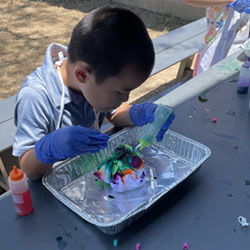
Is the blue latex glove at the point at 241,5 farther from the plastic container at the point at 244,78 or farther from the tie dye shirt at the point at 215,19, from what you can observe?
the plastic container at the point at 244,78

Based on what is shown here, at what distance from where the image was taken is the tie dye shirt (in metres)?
2.28

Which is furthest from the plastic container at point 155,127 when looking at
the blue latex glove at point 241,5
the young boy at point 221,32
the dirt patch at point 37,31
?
the dirt patch at point 37,31

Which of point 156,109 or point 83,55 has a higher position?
point 83,55

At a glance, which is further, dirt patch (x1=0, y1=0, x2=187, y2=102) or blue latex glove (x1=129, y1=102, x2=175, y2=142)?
dirt patch (x1=0, y1=0, x2=187, y2=102)

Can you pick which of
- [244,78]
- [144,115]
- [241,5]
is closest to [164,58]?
[241,5]

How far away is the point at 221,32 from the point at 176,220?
1.65 meters

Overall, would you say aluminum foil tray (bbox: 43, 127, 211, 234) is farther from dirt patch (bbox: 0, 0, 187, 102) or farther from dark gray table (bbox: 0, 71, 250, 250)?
dirt patch (bbox: 0, 0, 187, 102)

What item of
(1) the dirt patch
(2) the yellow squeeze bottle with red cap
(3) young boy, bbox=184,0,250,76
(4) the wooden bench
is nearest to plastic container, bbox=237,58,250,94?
(3) young boy, bbox=184,0,250,76

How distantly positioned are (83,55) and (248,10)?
1.34 metres

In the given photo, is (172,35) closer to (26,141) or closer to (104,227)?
(26,141)

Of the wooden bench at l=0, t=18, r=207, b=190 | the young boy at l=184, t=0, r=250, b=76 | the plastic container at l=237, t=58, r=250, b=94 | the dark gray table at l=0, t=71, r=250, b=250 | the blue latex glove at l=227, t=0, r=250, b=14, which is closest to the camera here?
the dark gray table at l=0, t=71, r=250, b=250

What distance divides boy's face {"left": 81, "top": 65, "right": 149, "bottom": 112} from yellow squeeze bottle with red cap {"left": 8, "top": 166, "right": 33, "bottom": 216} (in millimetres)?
354

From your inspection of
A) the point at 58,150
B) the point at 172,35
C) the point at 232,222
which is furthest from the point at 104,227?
the point at 172,35

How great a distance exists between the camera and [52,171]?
3.57ft
